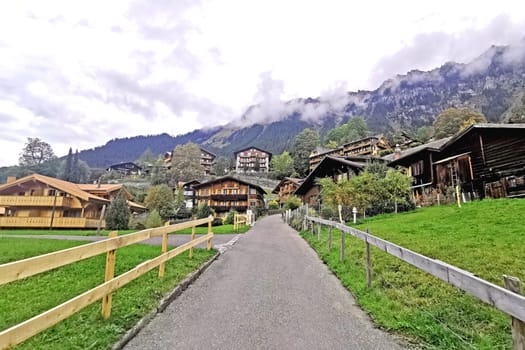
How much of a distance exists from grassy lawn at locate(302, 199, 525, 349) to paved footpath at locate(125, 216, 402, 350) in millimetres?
372

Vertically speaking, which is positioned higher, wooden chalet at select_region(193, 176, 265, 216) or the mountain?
the mountain

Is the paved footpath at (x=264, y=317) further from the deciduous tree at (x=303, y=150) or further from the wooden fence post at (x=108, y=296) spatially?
the deciduous tree at (x=303, y=150)

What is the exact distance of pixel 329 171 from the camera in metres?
35.1

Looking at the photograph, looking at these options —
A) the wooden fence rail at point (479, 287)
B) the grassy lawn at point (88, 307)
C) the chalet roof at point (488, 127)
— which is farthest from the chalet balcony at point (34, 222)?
the wooden fence rail at point (479, 287)

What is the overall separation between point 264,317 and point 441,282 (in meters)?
3.24

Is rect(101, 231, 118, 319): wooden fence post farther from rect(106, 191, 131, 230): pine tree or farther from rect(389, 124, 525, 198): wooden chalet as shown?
rect(106, 191, 131, 230): pine tree

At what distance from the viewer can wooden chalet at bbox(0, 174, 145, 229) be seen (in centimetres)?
3238

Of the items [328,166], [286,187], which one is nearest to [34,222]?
[328,166]

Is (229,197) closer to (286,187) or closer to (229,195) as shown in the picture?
(229,195)

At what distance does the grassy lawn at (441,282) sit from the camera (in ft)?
11.6

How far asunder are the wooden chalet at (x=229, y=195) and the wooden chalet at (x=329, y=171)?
1566 centimetres

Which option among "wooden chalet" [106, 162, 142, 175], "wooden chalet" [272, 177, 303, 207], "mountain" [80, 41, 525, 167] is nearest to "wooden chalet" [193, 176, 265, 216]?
"wooden chalet" [272, 177, 303, 207]

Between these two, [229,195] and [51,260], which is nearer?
[51,260]

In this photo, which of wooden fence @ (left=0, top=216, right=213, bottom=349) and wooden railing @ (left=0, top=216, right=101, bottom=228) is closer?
wooden fence @ (left=0, top=216, right=213, bottom=349)
